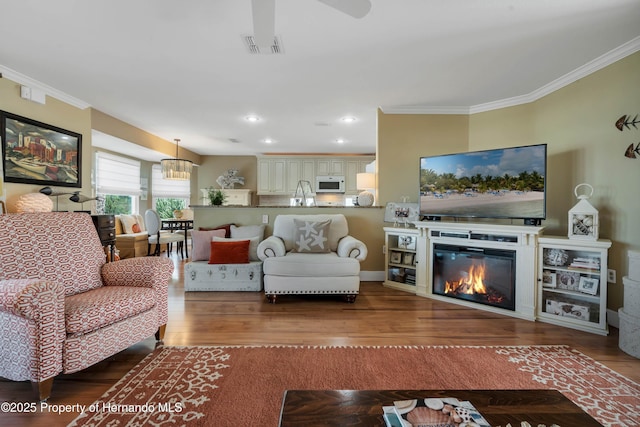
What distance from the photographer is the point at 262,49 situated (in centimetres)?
238

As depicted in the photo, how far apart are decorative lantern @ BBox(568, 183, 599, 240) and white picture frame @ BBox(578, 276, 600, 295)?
35 cm

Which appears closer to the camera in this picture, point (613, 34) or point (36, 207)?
point (613, 34)

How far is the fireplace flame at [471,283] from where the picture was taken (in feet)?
9.47

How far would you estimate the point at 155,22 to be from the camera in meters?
2.05

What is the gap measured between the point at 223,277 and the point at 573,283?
11.7ft

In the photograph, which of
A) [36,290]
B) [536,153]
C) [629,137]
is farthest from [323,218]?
[629,137]

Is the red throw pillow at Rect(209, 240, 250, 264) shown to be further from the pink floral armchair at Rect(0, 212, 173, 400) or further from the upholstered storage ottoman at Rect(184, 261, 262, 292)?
the pink floral armchair at Rect(0, 212, 173, 400)

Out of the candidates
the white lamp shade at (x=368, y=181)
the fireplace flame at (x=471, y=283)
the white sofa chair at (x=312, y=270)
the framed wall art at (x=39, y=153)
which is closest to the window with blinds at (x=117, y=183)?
the framed wall art at (x=39, y=153)

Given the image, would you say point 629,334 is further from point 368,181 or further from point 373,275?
point 368,181

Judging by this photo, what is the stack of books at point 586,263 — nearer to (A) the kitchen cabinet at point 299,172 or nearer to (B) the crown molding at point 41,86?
(A) the kitchen cabinet at point 299,172

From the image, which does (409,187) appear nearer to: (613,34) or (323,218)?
(323,218)

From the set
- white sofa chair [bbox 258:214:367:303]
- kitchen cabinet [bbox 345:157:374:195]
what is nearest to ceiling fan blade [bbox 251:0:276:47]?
white sofa chair [bbox 258:214:367:303]

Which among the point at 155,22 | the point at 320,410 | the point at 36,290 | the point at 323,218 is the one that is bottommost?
the point at 320,410

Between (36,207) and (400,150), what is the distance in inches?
168
